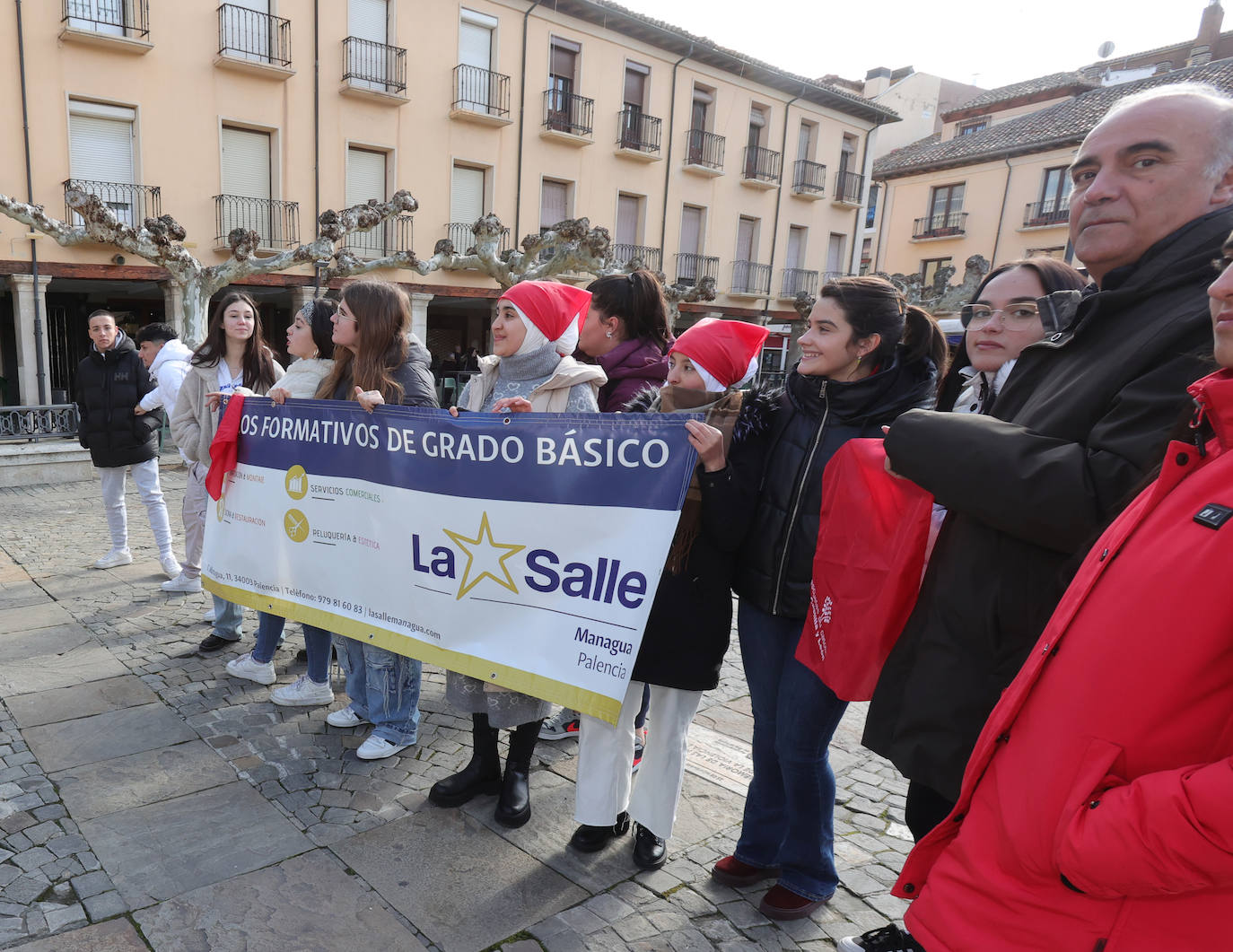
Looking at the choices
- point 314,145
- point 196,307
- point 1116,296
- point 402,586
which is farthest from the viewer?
point 314,145

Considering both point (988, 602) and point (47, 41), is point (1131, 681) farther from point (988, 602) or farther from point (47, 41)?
point (47, 41)

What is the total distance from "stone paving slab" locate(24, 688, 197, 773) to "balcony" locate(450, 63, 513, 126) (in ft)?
61.5

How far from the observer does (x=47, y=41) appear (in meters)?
15.0

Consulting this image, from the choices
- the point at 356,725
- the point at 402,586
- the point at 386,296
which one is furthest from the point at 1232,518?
the point at 356,725

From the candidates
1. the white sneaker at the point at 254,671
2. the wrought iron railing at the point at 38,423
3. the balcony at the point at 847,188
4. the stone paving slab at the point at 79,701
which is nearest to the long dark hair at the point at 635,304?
the white sneaker at the point at 254,671

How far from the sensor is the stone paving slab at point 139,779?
3057 mm

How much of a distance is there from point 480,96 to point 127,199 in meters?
8.63

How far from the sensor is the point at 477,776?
3176 millimetres

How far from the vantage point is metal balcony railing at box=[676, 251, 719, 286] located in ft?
82.2

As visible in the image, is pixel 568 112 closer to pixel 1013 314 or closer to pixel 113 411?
pixel 113 411

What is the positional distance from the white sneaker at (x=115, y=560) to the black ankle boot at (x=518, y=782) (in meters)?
4.67

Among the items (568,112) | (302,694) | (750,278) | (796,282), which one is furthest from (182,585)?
(796,282)

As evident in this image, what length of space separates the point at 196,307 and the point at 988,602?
14.0m

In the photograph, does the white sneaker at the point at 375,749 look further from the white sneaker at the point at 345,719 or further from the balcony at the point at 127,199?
the balcony at the point at 127,199
